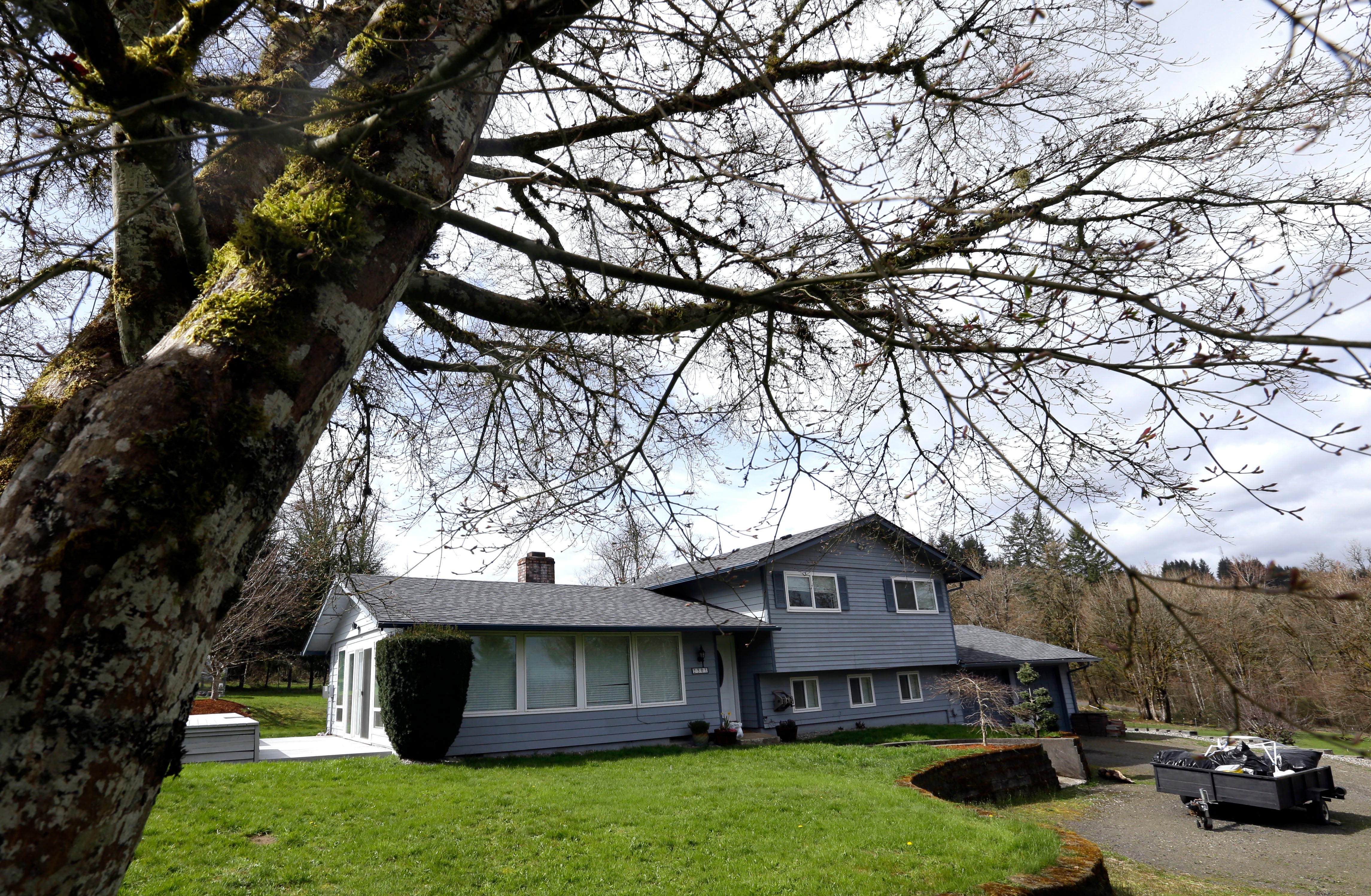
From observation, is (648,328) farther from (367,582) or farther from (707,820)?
(367,582)

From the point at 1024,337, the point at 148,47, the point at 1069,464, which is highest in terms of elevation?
the point at 148,47

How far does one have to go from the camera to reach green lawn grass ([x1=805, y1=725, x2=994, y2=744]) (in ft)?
50.5

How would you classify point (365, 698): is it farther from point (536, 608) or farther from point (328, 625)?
point (536, 608)

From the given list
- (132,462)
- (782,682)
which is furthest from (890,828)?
(782,682)

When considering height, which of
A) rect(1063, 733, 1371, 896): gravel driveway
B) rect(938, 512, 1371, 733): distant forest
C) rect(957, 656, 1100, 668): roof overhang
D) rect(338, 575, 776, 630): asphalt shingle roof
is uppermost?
rect(338, 575, 776, 630): asphalt shingle roof

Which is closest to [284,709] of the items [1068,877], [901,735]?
[901,735]

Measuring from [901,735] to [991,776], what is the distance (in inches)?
192

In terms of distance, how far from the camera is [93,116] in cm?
269

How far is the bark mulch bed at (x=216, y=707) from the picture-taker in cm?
1512

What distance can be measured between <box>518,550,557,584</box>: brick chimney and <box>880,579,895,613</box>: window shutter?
9.36 meters

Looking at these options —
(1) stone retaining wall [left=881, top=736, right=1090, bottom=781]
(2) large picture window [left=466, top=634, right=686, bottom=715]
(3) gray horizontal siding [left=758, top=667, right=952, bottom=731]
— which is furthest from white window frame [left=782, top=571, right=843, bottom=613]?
(1) stone retaining wall [left=881, top=736, right=1090, bottom=781]

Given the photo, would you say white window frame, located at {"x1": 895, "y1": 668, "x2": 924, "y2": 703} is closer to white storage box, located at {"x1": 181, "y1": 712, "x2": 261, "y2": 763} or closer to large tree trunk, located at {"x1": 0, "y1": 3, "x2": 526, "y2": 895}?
white storage box, located at {"x1": 181, "y1": 712, "x2": 261, "y2": 763}

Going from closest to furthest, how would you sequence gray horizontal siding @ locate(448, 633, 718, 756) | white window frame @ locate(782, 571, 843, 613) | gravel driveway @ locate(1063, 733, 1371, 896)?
1. gravel driveway @ locate(1063, 733, 1371, 896)
2. gray horizontal siding @ locate(448, 633, 718, 756)
3. white window frame @ locate(782, 571, 843, 613)

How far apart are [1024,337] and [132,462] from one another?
9.69 ft
